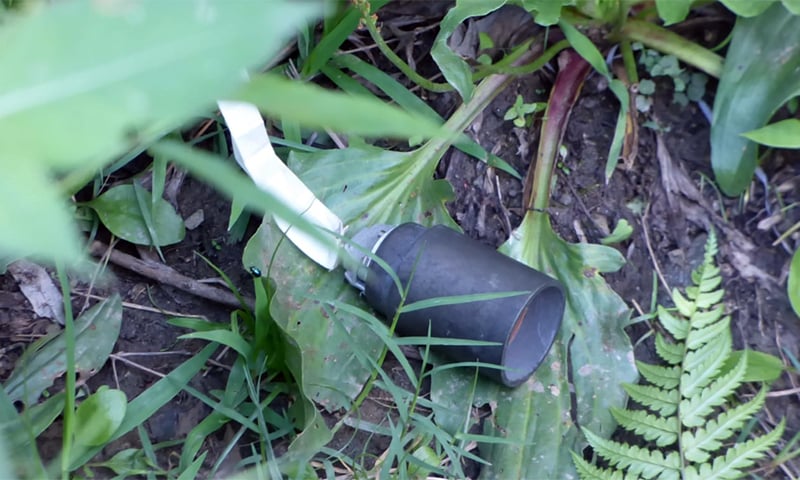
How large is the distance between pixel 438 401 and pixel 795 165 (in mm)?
1181

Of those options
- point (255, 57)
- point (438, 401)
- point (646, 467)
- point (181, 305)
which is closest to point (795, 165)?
point (646, 467)

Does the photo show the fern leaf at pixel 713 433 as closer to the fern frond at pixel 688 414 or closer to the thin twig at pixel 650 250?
the fern frond at pixel 688 414

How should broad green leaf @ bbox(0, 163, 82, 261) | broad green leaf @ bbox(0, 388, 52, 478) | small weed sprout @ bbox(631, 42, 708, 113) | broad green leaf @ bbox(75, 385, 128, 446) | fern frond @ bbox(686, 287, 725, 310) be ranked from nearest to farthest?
broad green leaf @ bbox(0, 163, 82, 261) < broad green leaf @ bbox(0, 388, 52, 478) < broad green leaf @ bbox(75, 385, 128, 446) < fern frond @ bbox(686, 287, 725, 310) < small weed sprout @ bbox(631, 42, 708, 113)

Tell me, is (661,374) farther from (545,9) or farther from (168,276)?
(168,276)

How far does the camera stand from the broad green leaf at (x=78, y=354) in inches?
47.7

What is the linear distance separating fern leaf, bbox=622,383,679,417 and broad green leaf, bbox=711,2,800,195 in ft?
2.05

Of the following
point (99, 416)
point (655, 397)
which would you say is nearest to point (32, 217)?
point (99, 416)

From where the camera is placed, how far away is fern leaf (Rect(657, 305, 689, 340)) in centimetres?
149

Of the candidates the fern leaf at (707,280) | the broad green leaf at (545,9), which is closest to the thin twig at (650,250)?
the fern leaf at (707,280)

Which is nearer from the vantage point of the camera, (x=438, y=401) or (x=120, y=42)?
(x=120, y=42)

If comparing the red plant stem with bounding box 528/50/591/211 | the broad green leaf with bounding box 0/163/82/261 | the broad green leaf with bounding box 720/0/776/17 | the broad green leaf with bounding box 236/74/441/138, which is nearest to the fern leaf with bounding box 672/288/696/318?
the red plant stem with bounding box 528/50/591/211

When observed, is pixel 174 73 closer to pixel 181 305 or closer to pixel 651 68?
pixel 181 305

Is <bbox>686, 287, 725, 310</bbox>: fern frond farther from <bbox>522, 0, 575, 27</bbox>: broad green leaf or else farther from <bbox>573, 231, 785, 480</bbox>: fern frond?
<bbox>522, 0, 575, 27</bbox>: broad green leaf

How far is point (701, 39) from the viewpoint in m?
1.84
